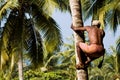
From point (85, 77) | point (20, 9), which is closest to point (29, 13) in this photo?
point (20, 9)

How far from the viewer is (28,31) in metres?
21.3

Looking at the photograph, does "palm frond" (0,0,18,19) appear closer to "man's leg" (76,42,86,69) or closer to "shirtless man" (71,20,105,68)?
"shirtless man" (71,20,105,68)

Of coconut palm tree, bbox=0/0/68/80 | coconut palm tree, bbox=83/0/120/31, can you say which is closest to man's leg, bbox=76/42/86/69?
coconut palm tree, bbox=0/0/68/80

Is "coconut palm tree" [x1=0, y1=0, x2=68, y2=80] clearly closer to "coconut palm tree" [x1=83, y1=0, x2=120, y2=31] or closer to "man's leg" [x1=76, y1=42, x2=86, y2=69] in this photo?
"coconut palm tree" [x1=83, y1=0, x2=120, y2=31]

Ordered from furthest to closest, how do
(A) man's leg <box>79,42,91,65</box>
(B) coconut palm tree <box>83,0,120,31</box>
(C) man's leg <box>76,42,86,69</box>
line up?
(B) coconut palm tree <box>83,0,120,31</box> → (C) man's leg <box>76,42,86,69</box> → (A) man's leg <box>79,42,91,65</box>

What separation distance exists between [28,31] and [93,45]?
44.7 ft

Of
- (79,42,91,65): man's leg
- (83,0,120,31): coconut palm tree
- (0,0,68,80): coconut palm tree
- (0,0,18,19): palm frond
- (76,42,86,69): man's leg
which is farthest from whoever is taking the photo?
(83,0,120,31): coconut palm tree

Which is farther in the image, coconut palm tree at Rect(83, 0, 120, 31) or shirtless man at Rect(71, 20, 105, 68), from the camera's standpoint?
coconut palm tree at Rect(83, 0, 120, 31)

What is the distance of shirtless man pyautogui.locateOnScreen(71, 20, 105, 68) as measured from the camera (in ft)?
25.6

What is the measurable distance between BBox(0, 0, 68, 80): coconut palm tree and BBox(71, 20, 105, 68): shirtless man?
38.3 feet

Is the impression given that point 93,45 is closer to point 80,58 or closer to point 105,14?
point 80,58

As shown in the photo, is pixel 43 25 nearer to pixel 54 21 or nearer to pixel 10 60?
pixel 54 21

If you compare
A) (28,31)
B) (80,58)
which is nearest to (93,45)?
(80,58)

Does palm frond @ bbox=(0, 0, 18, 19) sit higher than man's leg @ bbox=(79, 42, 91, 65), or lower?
higher
